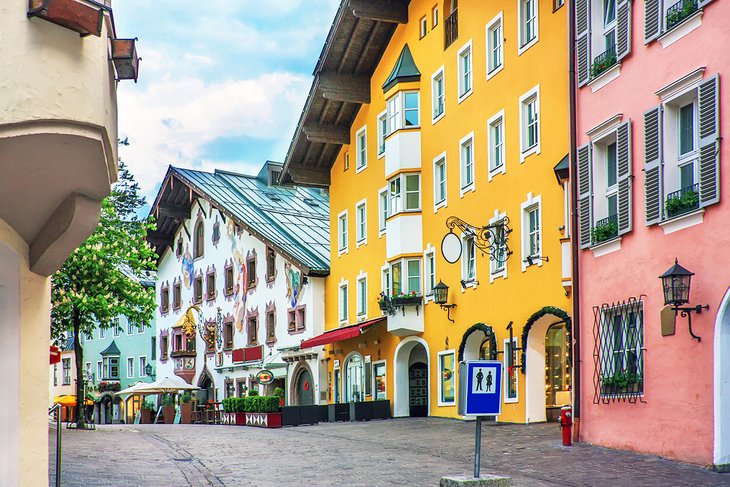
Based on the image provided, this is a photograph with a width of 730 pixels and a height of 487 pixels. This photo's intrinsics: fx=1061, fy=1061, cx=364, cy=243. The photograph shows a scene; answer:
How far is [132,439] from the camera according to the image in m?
25.7

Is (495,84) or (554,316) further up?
(495,84)

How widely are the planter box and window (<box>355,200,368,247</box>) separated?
752 centimetres

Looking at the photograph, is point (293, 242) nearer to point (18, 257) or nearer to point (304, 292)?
point (304, 292)

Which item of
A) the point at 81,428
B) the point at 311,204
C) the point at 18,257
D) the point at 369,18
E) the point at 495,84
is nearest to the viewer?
the point at 18,257

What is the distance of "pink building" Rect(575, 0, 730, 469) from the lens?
582 inches

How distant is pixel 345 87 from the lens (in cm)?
3628

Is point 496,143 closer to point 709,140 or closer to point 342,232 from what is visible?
point 342,232

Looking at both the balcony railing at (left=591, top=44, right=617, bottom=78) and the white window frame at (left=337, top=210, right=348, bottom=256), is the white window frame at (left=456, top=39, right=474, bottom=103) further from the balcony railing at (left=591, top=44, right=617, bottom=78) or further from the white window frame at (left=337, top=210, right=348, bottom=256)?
the white window frame at (left=337, top=210, right=348, bottom=256)

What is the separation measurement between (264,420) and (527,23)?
14.1 meters

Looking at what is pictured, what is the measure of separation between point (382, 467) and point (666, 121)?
22.6ft

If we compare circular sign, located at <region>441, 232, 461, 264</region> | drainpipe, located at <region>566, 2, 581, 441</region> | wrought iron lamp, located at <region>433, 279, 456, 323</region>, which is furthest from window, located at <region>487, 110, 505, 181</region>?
drainpipe, located at <region>566, 2, 581, 441</region>

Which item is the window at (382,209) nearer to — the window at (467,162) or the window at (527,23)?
the window at (467,162)

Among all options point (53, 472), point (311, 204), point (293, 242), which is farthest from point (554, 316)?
point (311, 204)

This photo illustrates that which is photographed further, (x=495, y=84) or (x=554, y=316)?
(x=495, y=84)
